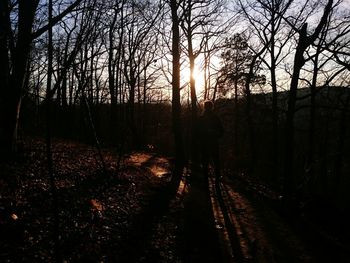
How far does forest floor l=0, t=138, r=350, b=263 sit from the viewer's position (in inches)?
202

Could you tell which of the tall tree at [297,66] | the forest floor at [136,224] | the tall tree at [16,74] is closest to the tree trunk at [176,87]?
the forest floor at [136,224]

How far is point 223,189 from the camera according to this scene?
1084cm

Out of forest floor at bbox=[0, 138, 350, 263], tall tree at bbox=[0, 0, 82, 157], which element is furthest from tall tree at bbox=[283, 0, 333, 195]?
tall tree at bbox=[0, 0, 82, 157]

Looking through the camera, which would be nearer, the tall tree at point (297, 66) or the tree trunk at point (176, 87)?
the tall tree at point (297, 66)

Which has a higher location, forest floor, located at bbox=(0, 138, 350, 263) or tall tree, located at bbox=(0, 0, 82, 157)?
tall tree, located at bbox=(0, 0, 82, 157)

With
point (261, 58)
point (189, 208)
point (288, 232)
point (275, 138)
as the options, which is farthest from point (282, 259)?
point (261, 58)

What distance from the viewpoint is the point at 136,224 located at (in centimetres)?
651

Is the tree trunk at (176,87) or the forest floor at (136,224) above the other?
the tree trunk at (176,87)

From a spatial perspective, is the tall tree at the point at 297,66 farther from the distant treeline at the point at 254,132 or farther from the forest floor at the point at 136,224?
the distant treeline at the point at 254,132

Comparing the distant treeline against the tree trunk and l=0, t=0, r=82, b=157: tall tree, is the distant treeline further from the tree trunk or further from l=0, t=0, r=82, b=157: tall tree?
l=0, t=0, r=82, b=157: tall tree

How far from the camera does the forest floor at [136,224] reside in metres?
5.12

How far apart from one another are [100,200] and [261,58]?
19862 mm

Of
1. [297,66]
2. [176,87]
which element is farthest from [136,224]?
[176,87]

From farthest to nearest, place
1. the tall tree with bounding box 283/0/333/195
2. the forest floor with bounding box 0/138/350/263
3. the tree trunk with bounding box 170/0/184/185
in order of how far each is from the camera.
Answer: the tree trunk with bounding box 170/0/184/185 < the tall tree with bounding box 283/0/333/195 < the forest floor with bounding box 0/138/350/263
